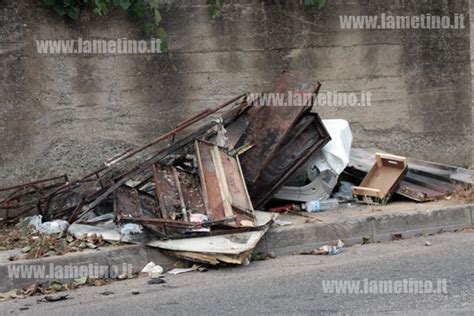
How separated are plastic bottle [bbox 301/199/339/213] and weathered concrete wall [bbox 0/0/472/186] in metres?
1.34

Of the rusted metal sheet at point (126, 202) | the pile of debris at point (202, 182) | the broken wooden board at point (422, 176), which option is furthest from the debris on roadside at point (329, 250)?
the rusted metal sheet at point (126, 202)

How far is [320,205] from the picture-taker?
7.36 meters

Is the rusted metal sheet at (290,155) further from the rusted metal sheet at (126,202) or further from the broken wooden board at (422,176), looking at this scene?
the rusted metal sheet at (126,202)

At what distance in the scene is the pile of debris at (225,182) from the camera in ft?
20.0

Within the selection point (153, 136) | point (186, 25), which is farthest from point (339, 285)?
point (186, 25)

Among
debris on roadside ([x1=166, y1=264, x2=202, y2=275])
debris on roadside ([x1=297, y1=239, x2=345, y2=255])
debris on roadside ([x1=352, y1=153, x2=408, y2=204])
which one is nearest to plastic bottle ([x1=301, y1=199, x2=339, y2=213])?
debris on roadside ([x1=352, y1=153, x2=408, y2=204])

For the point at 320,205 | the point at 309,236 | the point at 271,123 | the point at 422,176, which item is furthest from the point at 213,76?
the point at 422,176

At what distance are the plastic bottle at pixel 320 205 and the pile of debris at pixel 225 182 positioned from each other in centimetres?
1

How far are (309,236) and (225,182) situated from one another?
40.4 inches

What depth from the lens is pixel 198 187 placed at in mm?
6668

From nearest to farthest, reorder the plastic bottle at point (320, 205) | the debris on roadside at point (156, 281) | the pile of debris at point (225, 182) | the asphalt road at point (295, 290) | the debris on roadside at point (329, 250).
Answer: the asphalt road at point (295, 290)
the debris on roadside at point (156, 281)
the pile of debris at point (225, 182)
the debris on roadside at point (329, 250)
the plastic bottle at point (320, 205)

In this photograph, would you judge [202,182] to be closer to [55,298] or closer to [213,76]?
[55,298]

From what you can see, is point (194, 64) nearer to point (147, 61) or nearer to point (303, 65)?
point (147, 61)

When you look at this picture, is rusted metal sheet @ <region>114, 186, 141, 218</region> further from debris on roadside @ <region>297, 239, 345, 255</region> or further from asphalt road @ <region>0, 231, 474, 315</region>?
debris on roadside @ <region>297, 239, 345, 255</region>
